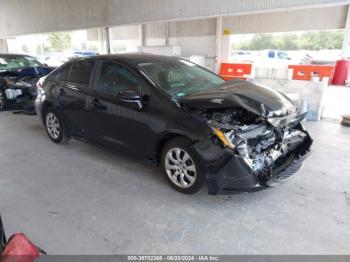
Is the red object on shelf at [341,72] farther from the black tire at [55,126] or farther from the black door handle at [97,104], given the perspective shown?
the black tire at [55,126]

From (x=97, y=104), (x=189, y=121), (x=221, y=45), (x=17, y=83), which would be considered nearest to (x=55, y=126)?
(x=97, y=104)

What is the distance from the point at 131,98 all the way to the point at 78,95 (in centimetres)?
114

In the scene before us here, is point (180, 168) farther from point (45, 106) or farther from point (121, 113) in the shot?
point (45, 106)

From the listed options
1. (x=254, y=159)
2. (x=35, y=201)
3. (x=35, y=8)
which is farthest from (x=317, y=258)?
(x=35, y=8)

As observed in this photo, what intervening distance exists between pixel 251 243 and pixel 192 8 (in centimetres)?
615

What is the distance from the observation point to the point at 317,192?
9.06 feet

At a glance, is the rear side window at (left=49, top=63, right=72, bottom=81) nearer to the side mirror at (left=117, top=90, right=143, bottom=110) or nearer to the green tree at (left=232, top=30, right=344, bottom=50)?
the side mirror at (left=117, top=90, right=143, bottom=110)

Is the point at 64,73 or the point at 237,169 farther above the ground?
the point at 64,73

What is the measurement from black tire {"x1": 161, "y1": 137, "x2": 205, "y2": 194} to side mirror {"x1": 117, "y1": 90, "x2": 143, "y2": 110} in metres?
0.52

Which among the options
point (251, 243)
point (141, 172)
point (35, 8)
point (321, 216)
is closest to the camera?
point (251, 243)

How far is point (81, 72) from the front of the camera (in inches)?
140

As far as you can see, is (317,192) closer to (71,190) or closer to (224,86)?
(224,86)

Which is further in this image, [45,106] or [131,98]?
[45,106]

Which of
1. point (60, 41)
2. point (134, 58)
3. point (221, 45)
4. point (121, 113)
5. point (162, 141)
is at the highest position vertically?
point (60, 41)
